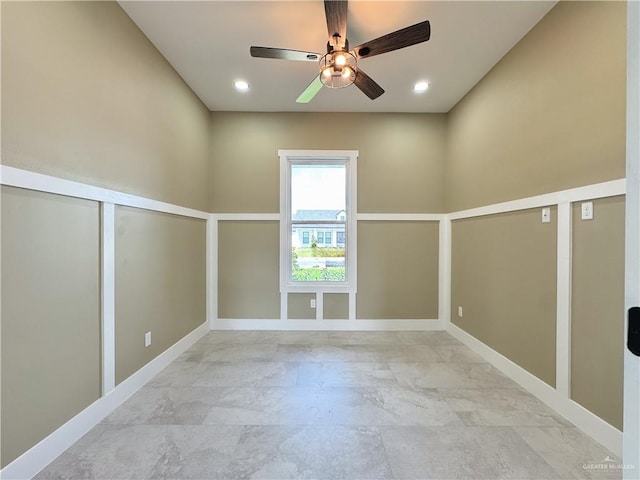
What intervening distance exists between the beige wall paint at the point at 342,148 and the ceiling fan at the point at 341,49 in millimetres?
1271

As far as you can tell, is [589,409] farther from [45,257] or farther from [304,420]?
[45,257]

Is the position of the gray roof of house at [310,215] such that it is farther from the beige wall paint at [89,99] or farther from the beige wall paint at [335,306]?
the beige wall paint at [89,99]

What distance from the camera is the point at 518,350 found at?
7.34 ft

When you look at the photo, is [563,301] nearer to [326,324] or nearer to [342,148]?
[326,324]

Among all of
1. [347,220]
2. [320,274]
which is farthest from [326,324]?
[347,220]

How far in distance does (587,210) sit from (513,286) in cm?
87

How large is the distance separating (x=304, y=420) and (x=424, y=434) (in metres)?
0.75

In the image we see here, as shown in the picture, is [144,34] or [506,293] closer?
[144,34]

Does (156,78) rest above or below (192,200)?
above

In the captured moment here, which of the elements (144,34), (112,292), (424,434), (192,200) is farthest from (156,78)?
(424,434)

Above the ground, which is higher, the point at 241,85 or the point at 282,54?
the point at 241,85

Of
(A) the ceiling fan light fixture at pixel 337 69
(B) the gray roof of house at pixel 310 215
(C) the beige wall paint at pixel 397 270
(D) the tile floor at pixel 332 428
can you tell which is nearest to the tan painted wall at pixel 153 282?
(D) the tile floor at pixel 332 428

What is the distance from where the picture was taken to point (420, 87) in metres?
2.92

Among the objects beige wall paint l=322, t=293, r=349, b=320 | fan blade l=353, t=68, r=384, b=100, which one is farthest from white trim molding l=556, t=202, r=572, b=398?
beige wall paint l=322, t=293, r=349, b=320
